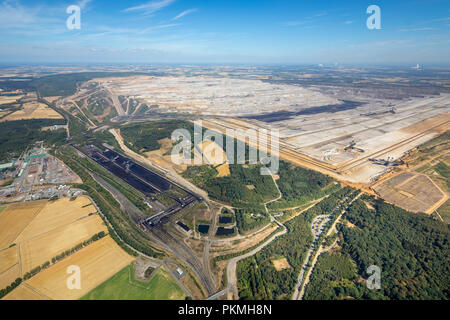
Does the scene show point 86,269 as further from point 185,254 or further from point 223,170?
point 223,170

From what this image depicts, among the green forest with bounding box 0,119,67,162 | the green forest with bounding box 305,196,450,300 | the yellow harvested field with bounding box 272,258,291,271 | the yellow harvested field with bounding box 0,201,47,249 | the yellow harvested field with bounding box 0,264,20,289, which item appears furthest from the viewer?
the green forest with bounding box 0,119,67,162

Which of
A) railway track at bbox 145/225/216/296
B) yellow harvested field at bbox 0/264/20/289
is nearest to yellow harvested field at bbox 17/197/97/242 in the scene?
yellow harvested field at bbox 0/264/20/289

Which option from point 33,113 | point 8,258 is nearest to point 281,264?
point 8,258

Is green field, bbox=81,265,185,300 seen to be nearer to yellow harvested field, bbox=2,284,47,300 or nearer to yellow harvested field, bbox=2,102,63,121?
yellow harvested field, bbox=2,284,47,300

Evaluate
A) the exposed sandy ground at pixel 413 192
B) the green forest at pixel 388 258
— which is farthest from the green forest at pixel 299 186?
the exposed sandy ground at pixel 413 192

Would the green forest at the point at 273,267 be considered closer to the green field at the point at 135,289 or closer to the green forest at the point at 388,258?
the green forest at the point at 388,258
